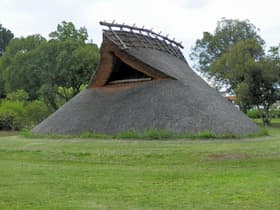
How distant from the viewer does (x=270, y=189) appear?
1040 cm

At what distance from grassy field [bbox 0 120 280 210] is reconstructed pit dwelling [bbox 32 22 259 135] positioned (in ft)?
8.18

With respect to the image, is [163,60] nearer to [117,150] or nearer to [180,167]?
[117,150]

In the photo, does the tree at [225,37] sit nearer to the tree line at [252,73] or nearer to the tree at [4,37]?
the tree line at [252,73]

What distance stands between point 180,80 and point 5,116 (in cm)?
2495

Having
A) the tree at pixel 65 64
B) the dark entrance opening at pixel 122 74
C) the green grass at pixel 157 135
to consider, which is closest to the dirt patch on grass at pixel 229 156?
the green grass at pixel 157 135

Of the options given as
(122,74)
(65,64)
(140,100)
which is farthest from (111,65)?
(65,64)

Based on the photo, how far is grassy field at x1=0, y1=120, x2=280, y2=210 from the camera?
9.16 meters

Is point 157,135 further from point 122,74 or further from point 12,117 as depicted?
point 12,117

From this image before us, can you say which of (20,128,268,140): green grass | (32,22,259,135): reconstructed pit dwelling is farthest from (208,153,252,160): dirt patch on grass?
(32,22,259,135): reconstructed pit dwelling

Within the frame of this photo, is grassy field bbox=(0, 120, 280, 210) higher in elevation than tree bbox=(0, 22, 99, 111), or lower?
lower

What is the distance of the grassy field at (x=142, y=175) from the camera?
9.16m

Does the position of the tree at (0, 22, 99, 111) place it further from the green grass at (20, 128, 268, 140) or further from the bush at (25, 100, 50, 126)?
the green grass at (20, 128, 268, 140)

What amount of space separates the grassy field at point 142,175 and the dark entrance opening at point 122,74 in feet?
24.3

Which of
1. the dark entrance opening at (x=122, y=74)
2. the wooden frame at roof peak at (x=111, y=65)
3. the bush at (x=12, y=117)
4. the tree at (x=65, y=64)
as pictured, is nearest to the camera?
the wooden frame at roof peak at (x=111, y=65)
